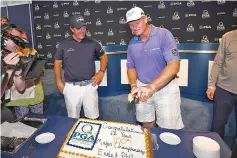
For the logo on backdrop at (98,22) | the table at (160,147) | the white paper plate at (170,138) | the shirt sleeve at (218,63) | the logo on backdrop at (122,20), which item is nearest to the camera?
the table at (160,147)

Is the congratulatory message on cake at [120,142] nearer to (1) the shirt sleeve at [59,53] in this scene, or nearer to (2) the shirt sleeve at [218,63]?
(2) the shirt sleeve at [218,63]

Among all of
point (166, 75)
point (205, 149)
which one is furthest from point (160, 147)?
point (166, 75)

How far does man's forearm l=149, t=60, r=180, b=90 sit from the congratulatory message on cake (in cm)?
67

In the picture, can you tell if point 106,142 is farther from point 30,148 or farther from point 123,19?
point 123,19

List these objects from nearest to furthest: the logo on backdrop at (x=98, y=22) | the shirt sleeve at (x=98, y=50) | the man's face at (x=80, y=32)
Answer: the man's face at (x=80, y=32)
the shirt sleeve at (x=98, y=50)
the logo on backdrop at (x=98, y=22)

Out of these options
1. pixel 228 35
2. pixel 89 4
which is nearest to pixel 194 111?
pixel 228 35

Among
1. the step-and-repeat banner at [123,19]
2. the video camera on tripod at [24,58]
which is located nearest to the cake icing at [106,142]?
the video camera on tripod at [24,58]

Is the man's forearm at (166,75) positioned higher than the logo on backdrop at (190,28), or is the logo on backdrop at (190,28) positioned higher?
the logo on backdrop at (190,28)

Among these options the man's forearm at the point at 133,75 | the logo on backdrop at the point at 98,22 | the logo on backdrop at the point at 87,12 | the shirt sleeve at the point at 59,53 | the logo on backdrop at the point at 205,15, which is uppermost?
the logo on backdrop at the point at 87,12

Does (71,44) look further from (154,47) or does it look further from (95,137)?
(95,137)

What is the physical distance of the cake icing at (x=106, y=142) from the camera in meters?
1.50

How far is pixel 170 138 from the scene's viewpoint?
1790 mm

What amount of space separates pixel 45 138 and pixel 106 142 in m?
0.55

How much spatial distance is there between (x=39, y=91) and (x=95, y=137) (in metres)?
1.67
